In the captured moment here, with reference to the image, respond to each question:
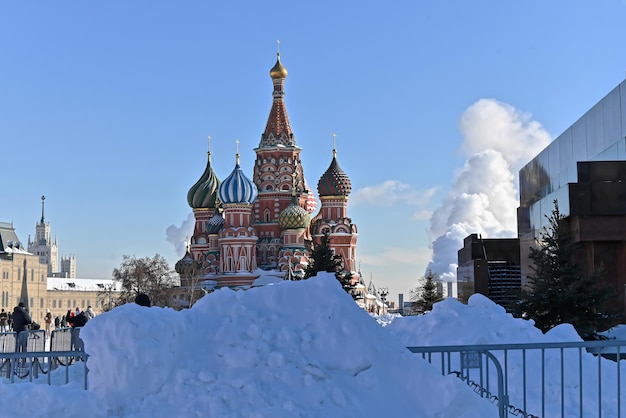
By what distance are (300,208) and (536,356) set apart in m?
56.8

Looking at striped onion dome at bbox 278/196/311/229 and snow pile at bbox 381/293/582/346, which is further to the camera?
striped onion dome at bbox 278/196/311/229

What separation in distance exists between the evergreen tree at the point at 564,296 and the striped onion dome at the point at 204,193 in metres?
54.5

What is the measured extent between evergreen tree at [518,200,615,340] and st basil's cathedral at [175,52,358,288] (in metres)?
43.5

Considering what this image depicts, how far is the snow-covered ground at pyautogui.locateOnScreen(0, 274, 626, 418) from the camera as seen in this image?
686cm

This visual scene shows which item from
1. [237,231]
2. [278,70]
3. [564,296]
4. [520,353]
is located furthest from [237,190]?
[520,353]

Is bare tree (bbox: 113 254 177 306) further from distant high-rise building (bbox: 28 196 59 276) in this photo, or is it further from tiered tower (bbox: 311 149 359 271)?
distant high-rise building (bbox: 28 196 59 276)

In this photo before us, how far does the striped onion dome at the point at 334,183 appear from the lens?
234 ft

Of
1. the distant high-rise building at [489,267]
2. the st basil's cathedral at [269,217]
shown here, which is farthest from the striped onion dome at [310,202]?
the distant high-rise building at [489,267]

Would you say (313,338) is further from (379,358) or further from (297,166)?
(297,166)

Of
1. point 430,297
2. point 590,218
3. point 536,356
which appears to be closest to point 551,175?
point 430,297

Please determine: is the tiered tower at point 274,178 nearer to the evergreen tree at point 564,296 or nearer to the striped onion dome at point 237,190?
the striped onion dome at point 237,190

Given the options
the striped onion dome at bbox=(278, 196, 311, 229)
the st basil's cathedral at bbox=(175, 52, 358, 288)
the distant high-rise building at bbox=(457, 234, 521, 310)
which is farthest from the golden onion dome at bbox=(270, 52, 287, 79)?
the distant high-rise building at bbox=(457, 234, 521, 310)

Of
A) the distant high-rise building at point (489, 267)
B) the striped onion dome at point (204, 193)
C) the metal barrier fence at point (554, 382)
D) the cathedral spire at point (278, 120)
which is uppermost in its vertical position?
the cathedral spire at point (278, 120)

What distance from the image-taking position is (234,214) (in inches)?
2682
